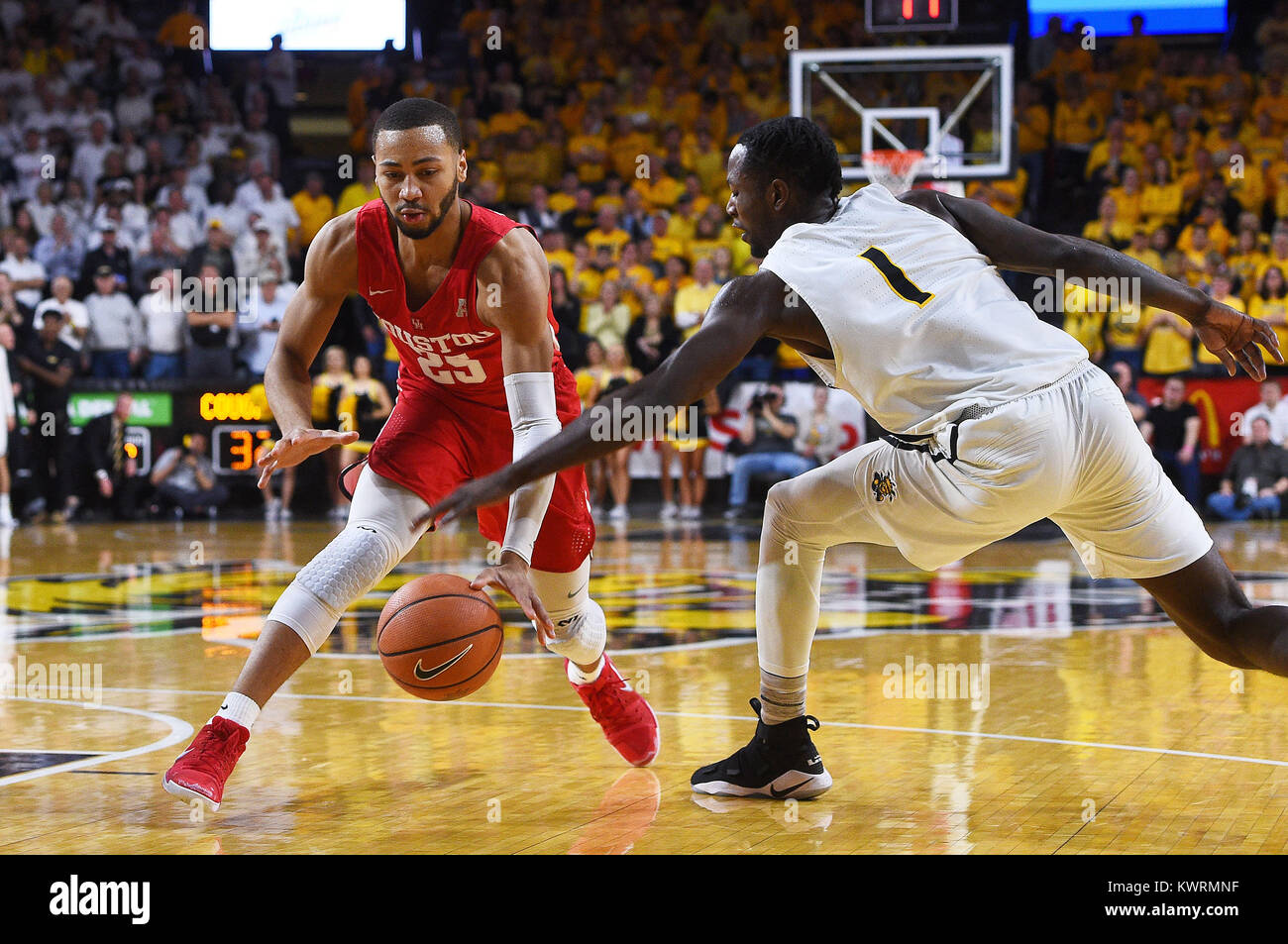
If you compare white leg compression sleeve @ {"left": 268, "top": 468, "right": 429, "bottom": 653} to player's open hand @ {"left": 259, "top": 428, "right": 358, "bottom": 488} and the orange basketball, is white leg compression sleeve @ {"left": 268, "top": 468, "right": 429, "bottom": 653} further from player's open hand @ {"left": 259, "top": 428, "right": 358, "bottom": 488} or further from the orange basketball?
A: player's open hand @ {"left": 259, "top": 428, "right": 358, "bottom": 488}

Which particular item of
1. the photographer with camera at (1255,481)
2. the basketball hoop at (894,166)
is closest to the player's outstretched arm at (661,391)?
the basketball hoop at (894,166)

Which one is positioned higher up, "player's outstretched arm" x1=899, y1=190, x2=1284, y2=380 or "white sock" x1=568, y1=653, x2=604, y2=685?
"player's outstretched arm" x1=899, y1=190, x2=1284, y2=380

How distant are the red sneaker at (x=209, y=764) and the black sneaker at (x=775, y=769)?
1.25 metres

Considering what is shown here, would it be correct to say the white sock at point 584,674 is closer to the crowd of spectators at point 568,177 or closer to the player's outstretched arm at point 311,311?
the player's outstretched arm at point 311,311

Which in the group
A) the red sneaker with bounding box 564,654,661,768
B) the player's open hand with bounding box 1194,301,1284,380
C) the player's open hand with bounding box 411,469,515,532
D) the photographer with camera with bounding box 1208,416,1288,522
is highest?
the player's open hand with bounding box 1194,301,1284,380

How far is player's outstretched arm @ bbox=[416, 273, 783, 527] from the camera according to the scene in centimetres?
326

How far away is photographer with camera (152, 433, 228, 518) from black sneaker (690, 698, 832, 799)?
34.4 ft

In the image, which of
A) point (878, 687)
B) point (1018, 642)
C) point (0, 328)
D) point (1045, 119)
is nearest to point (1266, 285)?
point (1045, 119)

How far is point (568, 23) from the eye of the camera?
17.8 metres

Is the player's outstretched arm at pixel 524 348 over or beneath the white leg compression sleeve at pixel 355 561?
over

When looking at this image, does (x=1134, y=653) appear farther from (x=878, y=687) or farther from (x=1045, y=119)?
(x=1045, y=119)

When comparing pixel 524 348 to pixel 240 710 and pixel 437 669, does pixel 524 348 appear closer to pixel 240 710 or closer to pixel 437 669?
pixel 437 669

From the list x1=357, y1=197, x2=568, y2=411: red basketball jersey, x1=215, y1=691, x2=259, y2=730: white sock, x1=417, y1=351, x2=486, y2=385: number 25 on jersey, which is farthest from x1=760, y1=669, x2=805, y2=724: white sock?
x1=215, y1=691, x2=259, y2=730: white sock

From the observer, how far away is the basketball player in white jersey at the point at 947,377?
347 cm
